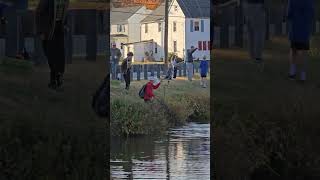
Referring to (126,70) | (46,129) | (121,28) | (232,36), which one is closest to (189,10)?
(232,36)

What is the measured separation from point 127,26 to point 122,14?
17 centimetres

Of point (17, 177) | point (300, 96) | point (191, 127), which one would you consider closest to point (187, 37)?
point (191, 127)

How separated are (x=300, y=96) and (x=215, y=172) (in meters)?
1.28

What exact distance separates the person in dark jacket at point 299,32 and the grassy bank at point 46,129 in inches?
85.6

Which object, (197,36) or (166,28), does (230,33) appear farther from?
(166,28)

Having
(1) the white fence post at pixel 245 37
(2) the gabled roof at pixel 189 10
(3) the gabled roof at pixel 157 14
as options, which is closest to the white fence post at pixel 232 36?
(1) the white fence post at pixel 245 37

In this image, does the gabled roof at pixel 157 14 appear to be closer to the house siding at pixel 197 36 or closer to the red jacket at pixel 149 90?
the house siding at pixel 197 36

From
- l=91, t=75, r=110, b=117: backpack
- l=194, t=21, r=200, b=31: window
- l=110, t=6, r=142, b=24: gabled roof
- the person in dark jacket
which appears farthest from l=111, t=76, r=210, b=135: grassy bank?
the person in dark jacket

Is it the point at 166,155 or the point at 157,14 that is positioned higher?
the point at 157,14

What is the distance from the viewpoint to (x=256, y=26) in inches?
217

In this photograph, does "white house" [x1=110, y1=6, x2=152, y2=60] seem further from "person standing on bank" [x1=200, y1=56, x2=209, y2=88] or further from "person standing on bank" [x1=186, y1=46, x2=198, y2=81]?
"person standing on bank" [x1=200, y1=56, x2=209, y2=88]

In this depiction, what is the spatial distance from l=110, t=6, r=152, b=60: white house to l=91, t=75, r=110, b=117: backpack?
1.86ft

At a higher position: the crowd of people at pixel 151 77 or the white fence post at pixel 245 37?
the white fence post at pixel 245 37

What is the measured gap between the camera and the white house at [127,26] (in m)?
5.71
